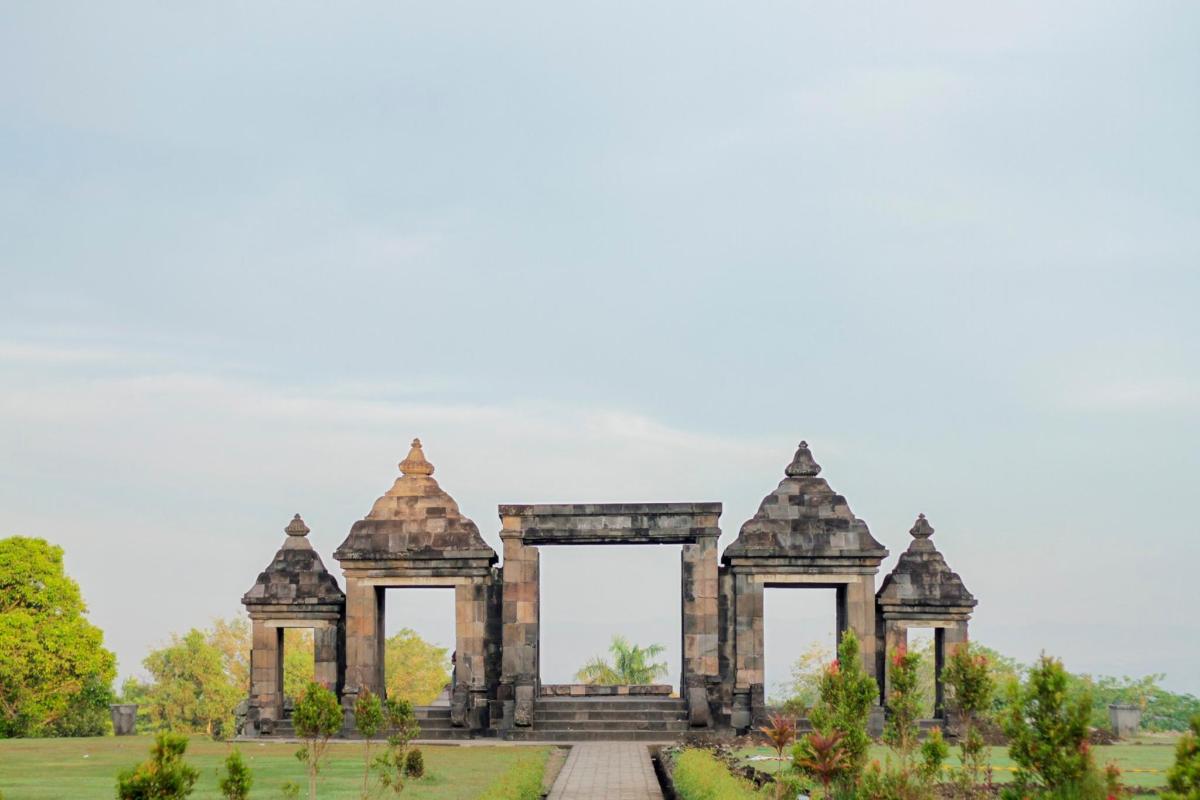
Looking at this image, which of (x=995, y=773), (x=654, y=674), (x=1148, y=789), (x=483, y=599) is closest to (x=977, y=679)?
(x=1148, y=789)

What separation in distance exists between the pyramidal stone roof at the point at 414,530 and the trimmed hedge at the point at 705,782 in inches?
476

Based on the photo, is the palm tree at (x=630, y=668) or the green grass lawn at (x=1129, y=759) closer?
the green grass lawn at (x=1129, y=759)

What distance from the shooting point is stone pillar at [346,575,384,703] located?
31.5 metres

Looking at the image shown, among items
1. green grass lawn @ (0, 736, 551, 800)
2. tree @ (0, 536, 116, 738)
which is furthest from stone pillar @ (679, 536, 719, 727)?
tree @ (0, 536, 116, 738)

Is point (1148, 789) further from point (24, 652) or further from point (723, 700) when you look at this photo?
point (24, 652)

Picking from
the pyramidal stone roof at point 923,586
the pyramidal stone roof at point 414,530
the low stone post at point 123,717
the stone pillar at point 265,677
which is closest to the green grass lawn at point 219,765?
the stone pillar at point 265,677

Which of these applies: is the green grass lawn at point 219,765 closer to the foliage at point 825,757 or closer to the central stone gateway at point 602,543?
the central stone gateway at point 602,543

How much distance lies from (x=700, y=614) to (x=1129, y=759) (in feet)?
31.9

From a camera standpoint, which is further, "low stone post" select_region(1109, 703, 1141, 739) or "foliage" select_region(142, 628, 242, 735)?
"foliage" select_region(142, 628, 242, 735)

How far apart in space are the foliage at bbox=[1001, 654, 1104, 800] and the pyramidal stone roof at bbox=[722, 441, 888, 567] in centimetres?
1651

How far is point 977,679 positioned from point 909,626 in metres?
14.5

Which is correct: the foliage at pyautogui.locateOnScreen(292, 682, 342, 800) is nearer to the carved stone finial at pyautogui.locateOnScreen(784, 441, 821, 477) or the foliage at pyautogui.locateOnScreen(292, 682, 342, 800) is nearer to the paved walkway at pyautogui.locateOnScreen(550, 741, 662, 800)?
the paved walkway at pyautogui.locateOnScreen(550, 741, 662, 800)

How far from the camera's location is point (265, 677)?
32.1 meters

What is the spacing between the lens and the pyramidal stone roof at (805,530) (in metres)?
30.4
